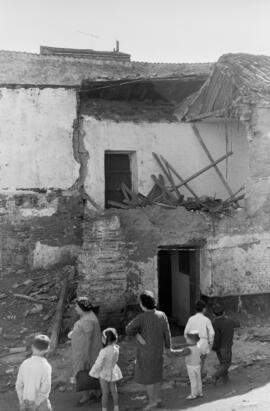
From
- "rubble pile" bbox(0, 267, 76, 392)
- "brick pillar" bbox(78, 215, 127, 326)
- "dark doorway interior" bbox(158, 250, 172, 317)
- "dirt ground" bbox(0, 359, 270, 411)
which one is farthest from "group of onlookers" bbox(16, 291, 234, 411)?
"dark doorway interior" bbox(158, 250, 172, 317)

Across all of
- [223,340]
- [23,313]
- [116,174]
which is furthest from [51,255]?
[223,340]

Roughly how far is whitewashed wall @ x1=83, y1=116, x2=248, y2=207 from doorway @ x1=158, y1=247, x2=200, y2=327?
1.87 meters

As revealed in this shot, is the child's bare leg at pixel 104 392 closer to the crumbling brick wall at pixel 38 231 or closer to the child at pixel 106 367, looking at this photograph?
the child at pixel 106 367

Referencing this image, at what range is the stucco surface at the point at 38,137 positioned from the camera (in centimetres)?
1200

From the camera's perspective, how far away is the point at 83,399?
6.67 meters

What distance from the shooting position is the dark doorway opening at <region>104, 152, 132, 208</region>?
1245cm

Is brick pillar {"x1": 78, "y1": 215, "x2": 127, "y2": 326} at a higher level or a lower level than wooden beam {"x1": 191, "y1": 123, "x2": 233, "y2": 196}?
lower

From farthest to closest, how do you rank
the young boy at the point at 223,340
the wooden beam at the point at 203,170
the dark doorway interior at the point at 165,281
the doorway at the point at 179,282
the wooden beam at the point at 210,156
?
1. the dark doorway interior at the point at 165,281
2. the wooden beam at the point at 210,156
3. the wooden beam at the point at 203,170
4. the doorway at the point at 179,282
5. the young boy at the point at 223,340

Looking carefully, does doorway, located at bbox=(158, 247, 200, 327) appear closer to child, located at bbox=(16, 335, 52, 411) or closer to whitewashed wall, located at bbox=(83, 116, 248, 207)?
whitewashed wall, located at bbox=(83, 116, 248, 207)

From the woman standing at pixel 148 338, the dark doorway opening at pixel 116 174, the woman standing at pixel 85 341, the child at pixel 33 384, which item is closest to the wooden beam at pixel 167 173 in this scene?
the dark doorway opening at pixel 116 174

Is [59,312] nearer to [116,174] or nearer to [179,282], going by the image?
[179,282]

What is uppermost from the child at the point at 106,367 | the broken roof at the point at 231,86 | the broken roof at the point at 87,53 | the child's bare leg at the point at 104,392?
the broken roof at the point at 87,53

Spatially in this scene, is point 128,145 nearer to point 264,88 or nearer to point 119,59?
point 264,88

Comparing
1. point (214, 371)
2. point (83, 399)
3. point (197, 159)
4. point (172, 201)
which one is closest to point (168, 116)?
point (197, 159)
